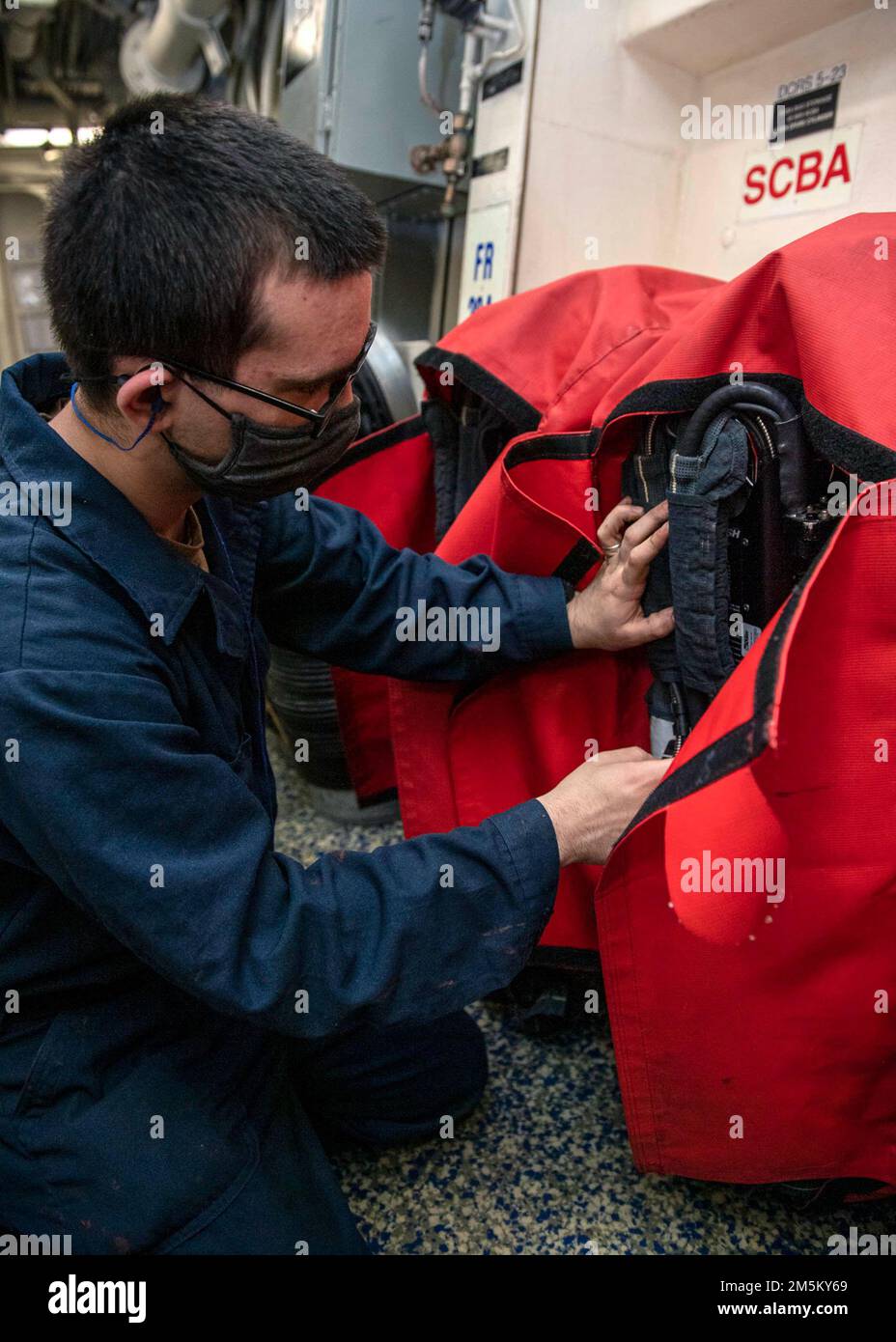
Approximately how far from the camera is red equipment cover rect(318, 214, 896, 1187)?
2.50 ft

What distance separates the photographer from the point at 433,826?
136 cm

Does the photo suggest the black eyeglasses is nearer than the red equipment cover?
No

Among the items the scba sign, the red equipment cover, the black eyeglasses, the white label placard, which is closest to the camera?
the red equipment cover

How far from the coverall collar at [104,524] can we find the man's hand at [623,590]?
0.48 metres

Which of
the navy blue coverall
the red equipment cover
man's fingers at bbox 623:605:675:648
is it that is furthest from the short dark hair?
man's fingers at bbox 623:605:675:648

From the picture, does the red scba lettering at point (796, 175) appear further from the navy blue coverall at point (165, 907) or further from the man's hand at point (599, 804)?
the man's hand at point (599, 804)

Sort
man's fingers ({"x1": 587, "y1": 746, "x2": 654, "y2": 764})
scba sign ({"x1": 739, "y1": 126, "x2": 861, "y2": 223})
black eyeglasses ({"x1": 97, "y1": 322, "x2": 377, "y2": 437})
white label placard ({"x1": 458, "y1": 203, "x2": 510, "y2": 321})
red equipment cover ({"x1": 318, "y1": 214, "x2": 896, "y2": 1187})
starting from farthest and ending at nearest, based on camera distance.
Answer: white label placard ({"x1": 458, "y1": 203, "x2": 510, "y2": 321}), scba sign ({"x1": 739, "y1": 126, "x2": 861, "y2": 223}), man's fingers ({"x1": 587, "y1": 746, "x2": 654, "y2": 764}), black eyeglasses ({"x1": 97, "y1": 322, "x2": 377, "y2": 437}), red equipment cover ({"x1": 318, "y1": 214, "x2": 896, "y2": 1187})

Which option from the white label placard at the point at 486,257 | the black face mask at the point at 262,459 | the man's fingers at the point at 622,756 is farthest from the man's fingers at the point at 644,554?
the white label placard at the point at 486,257

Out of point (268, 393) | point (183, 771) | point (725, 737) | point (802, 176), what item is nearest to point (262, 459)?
point (268, 393)

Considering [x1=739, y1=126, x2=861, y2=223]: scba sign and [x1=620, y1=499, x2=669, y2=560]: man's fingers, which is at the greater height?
[x1=739, y1=126, x2=861, y2=223]: scba sign

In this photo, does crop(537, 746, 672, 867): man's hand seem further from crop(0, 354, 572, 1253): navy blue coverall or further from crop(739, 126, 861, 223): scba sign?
crop(739, 126, 861, 223): scba sign

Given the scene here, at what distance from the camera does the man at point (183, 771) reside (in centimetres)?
85
